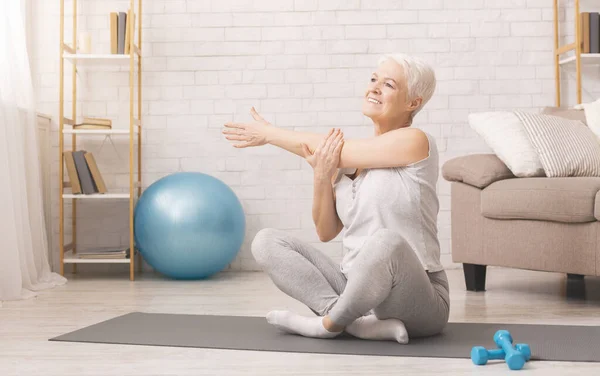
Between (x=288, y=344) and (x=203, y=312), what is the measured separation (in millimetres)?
837

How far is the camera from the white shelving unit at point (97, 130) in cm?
410

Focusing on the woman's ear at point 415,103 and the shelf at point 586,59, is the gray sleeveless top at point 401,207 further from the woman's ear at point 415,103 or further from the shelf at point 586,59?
the shelf at point 586,59

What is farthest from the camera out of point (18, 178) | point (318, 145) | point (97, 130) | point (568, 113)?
point (97, 130)

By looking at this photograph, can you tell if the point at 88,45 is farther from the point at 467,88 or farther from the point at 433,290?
the point at 433,290

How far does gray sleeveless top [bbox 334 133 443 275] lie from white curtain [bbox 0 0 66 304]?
1.73 meters

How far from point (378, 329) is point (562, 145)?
5.19 feet

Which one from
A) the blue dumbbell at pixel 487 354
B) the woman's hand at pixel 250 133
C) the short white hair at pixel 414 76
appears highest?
the short white hair at pixel 414 76

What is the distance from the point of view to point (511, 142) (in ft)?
11.1

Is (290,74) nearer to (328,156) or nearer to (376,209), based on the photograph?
(328,156)

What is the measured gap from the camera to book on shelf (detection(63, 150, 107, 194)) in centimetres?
412

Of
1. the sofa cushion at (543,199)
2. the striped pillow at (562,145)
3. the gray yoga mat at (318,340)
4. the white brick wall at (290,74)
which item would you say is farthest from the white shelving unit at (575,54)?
the gray yoga mat at (318,340)

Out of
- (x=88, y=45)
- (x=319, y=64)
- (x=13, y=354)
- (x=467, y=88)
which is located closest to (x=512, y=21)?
(x=467, y=88)

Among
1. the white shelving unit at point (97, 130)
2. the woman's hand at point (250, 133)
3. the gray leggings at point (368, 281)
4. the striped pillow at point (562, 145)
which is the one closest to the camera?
the gray leggings at point (368, 281)

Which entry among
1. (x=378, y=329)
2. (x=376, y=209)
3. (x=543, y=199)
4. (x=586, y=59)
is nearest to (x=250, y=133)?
(x=376, y=209)
